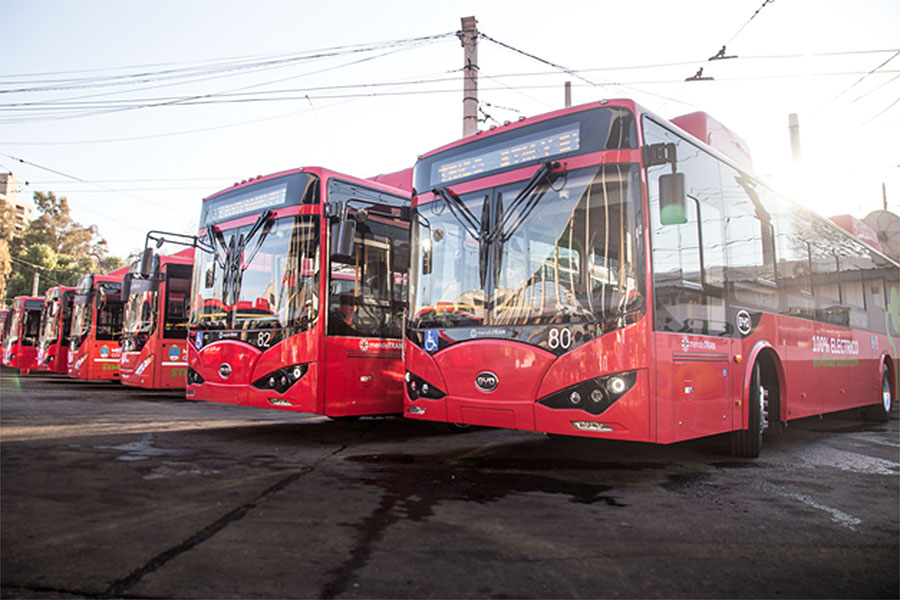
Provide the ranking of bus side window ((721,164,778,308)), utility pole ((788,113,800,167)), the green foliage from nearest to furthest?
bus side window ((721,164,778,308)) → utility pole ((788,113,800,167)) → the green foliage

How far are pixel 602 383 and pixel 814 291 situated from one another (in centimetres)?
539

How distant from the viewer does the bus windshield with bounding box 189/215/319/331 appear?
26.3ft

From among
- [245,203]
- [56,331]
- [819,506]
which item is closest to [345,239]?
[245,203]

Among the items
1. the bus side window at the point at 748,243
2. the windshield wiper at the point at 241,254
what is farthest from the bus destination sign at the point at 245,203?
the bus side window at the point at 748,243

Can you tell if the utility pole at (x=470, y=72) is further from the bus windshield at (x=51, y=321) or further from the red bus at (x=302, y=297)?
the bus windshield at (x=51, y=321)

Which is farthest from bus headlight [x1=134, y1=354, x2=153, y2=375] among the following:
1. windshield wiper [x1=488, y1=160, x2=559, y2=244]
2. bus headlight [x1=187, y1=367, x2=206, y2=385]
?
windshield wiper [x1=488, y1=160, x2=559, y2=244]

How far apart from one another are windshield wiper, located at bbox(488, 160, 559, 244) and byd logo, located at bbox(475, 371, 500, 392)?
1.30 m

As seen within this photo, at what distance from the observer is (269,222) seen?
8.49 m

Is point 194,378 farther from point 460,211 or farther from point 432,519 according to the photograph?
point 432,519

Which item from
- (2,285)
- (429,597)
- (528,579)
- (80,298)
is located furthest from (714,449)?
(2,285)

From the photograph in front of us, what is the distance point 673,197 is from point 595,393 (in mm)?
1785

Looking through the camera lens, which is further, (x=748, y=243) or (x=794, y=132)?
(x=794, y=132)

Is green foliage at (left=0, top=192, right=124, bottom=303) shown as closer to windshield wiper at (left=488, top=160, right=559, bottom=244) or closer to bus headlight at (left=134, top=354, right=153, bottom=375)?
bus headlight at (left=134, top=354, right=153, bottom=375)

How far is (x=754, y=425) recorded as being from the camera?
7.24 meters
